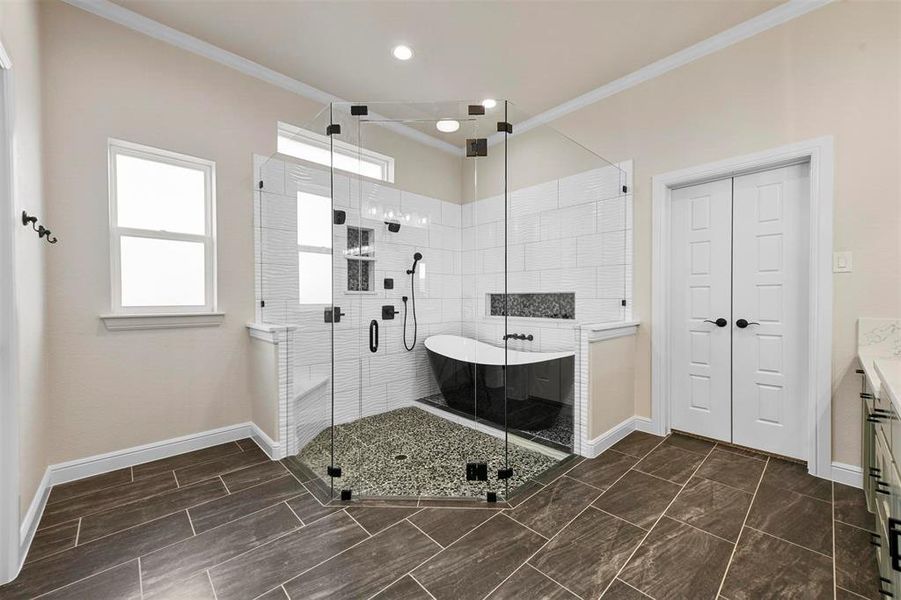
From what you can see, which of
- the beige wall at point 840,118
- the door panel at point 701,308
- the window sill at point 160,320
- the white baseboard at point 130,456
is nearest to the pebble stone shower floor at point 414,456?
the white baseboard at point 130,456

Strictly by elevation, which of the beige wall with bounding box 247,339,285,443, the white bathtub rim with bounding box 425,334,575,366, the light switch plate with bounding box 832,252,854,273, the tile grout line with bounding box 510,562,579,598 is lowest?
the tile grout line with bounding box 510,562,579,598

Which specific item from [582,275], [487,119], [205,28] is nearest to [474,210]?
[487,119]

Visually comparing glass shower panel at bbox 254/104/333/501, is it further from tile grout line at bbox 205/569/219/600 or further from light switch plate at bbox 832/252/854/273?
light switch plate at bbox 832/252/854/273

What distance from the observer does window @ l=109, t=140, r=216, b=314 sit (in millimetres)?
2398

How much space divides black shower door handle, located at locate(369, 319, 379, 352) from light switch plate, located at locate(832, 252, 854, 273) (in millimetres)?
2697

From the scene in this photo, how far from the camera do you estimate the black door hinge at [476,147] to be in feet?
7.25

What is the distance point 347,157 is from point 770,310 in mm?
2876

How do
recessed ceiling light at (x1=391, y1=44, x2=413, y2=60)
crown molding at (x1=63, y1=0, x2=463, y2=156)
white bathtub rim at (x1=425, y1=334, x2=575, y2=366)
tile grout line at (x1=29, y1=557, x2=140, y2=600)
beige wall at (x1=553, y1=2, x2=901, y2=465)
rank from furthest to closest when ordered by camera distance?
recessed ceiling light at (x1=391, y1=44, x2=413, y2=60) → white bathtub rim at (x1=425, y1=334, x2=575, y2=366) → crown molding at (x1=63, y1=0, x2=463, y2=156) → beige wall at (x1=553, y1=2, x2=901, y2=465) → tile grout line at (x1=29, y1=557, x2=140, y2=600)

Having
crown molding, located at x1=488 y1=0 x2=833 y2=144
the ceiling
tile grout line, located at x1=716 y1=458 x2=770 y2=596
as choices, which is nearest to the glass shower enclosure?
crown molding, located at x1=488 y1=0 x2=833 y2=144

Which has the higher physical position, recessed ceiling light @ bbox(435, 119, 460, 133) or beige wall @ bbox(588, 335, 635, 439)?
recessed ceiling light @ bbox(435, 119, 460, 133)

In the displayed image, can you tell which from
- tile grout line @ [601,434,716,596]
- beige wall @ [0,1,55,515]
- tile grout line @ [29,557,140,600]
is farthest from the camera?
beige wall @ [0,1,55,515]

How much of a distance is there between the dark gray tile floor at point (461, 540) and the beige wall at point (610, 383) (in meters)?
0.41

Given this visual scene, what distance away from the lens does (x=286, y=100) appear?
3047mm

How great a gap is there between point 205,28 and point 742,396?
4.36 meters
